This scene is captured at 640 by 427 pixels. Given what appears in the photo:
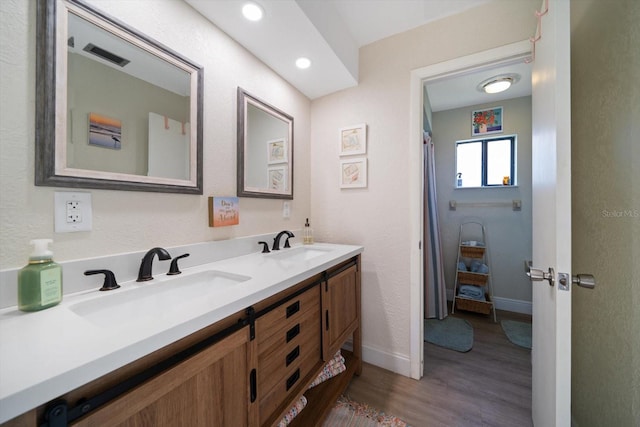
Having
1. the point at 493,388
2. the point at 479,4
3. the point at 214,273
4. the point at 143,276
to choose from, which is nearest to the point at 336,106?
the point at 479,4

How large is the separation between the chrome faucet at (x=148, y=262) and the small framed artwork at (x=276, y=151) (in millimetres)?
917

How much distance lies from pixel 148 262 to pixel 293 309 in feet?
2.01

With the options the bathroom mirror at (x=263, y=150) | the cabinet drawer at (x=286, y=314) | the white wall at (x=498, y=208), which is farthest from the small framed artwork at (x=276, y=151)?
the white wall at (x=498, y=208)

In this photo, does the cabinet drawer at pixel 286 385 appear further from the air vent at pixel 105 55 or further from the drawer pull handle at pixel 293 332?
the air vent at pixel 105 55

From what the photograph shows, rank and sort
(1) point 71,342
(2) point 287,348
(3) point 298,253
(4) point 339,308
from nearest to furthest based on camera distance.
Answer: (1) point 71,342
(2) point 287,348
(4) point 339,308
(3) point 298,253

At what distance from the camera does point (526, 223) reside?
2.59 metres

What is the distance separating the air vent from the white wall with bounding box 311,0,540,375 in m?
1.37

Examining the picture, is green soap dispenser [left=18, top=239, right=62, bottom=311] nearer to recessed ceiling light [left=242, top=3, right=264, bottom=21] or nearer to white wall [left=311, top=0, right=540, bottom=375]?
recessed ceiling light [left=242, top=3, right=264, bottom=21]

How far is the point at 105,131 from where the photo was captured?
876 mm

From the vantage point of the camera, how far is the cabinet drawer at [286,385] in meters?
0.87

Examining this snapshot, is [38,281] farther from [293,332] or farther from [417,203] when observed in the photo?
[417,203]

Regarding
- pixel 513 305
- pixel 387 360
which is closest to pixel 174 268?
pixel 387 360

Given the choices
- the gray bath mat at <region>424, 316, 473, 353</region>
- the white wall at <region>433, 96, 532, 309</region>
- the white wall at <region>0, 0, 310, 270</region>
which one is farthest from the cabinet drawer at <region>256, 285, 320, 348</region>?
the white wall at <region>433, 96, 532, 309</region>

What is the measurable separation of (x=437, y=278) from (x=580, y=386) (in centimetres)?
145
